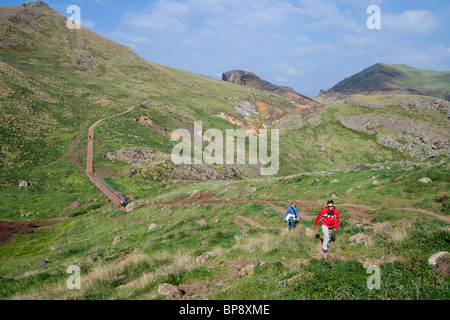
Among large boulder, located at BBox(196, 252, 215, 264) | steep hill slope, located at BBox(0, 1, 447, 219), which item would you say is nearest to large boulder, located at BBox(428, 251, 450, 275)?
large boulder, located at BBox(196, 252, 215, 264)

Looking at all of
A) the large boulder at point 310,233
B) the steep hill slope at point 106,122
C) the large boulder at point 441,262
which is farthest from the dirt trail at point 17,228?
the large boulder at point 441,262

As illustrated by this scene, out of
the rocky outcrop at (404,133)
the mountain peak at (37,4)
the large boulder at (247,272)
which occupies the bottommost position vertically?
the large boulder at (247,272)

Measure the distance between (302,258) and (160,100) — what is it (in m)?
103

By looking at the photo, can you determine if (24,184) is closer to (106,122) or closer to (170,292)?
(106,122)

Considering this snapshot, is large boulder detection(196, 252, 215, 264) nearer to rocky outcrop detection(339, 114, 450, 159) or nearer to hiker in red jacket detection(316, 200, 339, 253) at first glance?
hiker in red jacket detection(316, 200, 339, 253)

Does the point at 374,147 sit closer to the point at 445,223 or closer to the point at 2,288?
the point at 445,223

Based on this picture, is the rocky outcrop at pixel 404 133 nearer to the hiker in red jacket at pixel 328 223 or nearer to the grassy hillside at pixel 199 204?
the grassy hillside at pixel 199 204

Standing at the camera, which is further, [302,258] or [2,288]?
[2,288]

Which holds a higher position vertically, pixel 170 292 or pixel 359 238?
pixel 359 238

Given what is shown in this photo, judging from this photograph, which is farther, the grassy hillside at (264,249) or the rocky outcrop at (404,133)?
the rocky outcrop at (404,133)

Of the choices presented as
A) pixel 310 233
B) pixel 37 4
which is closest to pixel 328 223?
pixel 310 233

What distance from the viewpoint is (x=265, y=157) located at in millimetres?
77750
